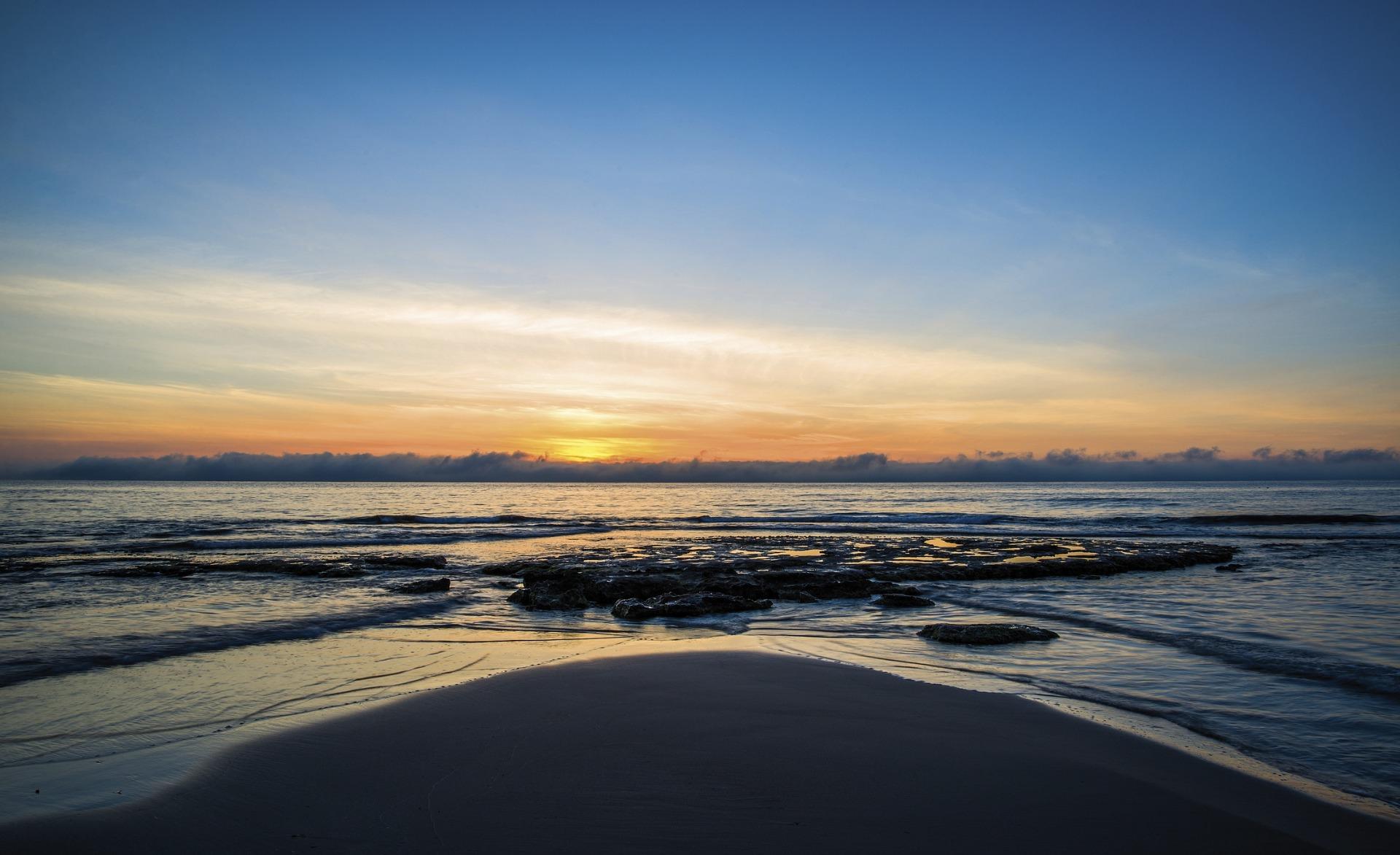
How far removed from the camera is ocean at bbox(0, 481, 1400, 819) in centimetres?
629

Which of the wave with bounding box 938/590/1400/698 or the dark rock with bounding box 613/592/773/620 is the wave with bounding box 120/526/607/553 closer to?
the dark rock with bounding box 613/592/773/620

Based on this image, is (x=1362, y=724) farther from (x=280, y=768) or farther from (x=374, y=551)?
(x=374, y=551)

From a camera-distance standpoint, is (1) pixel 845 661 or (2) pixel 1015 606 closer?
(1) pixel 845 661

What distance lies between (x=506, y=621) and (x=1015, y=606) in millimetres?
10179

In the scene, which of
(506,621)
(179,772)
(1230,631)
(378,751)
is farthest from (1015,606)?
(179,772)

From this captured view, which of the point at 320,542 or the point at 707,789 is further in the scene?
the point at 320,542

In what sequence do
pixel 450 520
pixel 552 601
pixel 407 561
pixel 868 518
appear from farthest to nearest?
pixel 868 518 < pixel 450 520 < pixel 407 561 < pixel 552 601

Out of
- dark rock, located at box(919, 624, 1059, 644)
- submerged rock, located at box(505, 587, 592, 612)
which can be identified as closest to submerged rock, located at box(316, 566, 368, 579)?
submerged rock, located at box(505, 587, 592, 612)

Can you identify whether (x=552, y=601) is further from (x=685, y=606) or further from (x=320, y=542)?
(x=320, y=542)

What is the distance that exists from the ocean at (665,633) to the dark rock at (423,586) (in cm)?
33

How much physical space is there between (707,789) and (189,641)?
9220mm

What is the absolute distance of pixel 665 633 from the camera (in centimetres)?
1169

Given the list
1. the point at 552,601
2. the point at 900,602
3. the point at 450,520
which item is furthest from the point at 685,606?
the point at 450,520

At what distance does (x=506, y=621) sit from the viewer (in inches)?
502
